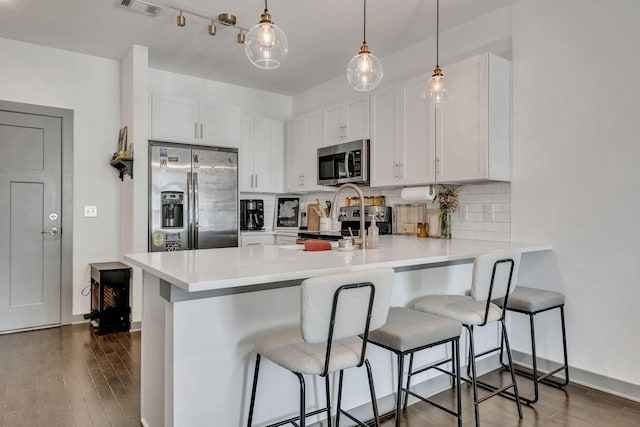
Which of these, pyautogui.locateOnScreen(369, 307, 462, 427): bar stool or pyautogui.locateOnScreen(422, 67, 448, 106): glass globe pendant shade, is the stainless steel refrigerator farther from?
pyautogui.locateOnScreen(369, 307, 462, 427): bar stool

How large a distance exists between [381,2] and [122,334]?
12.0 feet

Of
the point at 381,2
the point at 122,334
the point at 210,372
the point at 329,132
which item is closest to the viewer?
the point at 210,372

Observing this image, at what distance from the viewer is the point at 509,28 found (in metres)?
3.15

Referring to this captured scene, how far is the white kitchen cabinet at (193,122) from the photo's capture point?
411 centimetres

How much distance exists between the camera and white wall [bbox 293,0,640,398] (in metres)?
2.54

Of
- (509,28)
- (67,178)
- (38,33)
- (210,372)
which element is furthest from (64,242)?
(509,28)

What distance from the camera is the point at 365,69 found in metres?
2.39

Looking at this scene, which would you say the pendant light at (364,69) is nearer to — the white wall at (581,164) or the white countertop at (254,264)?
the white countertop at (254,264)

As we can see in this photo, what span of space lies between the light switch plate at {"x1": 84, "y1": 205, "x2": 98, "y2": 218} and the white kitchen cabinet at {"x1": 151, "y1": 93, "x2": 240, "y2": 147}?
39.5 inches

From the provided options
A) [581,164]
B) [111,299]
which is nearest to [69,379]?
[111,299]

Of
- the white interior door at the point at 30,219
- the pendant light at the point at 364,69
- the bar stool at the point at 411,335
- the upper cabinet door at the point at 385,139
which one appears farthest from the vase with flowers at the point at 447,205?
the white interior door at the point at 30,219

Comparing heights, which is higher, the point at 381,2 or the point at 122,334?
the point at 381,2

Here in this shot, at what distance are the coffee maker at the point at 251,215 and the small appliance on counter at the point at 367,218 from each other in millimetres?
1184

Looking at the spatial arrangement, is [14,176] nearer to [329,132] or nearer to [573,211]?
[329,132]
